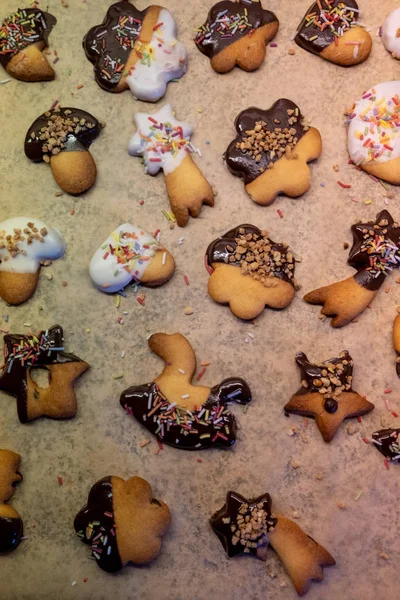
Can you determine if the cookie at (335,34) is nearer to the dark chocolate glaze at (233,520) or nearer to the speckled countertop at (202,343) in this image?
the speckled countertop at (202,343)

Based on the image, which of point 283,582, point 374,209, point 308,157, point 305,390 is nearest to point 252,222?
point 308,157

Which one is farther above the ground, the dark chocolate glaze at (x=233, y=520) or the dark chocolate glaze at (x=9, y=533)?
the dark chocolate glaze at (x=233, y=520)

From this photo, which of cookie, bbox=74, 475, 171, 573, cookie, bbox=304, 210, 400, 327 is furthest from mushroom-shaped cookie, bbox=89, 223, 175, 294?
cookie, bbox=74, 475, 171, 573

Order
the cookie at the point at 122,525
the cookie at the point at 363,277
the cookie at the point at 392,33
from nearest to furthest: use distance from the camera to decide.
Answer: the cookie at the point at 122,525
the cookie at the point at 363,277
the cookie at the point at 392,33

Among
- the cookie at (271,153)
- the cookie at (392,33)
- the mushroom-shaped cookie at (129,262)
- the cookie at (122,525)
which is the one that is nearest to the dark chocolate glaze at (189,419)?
the cookie at (122,525)

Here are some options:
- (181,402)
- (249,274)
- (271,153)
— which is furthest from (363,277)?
(181,402)

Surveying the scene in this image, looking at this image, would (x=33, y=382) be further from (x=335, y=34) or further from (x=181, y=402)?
(x=335, y=34)
